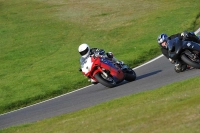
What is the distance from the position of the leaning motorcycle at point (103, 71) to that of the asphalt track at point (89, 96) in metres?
0.22

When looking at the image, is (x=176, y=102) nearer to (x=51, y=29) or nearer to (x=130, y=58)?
(x=130, y=58)

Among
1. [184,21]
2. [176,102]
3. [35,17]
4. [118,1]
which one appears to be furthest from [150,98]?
[118,1]

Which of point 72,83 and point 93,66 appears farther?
point 72,83

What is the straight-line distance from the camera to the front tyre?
1787 cm

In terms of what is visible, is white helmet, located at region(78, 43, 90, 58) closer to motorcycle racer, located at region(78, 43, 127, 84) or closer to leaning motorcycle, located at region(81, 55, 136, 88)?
motorcycle racer, located at region(78, 43, 127, 84)

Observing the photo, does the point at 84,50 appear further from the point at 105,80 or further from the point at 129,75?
the point at 129,75

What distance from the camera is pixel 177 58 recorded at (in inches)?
675

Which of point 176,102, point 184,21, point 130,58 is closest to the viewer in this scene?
point 176,102

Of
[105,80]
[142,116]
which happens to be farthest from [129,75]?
[142,116]

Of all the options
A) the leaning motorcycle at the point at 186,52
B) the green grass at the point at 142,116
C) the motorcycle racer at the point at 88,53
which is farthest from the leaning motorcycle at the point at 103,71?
the green grass at the point at 142,116

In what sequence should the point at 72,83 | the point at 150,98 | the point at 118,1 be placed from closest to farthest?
the point at 150,98, the point at 72,83, the point at 118,1

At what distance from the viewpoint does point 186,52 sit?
1694 centimetres

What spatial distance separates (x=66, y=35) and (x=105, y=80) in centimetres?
1303

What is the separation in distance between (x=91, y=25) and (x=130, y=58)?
400 inches
